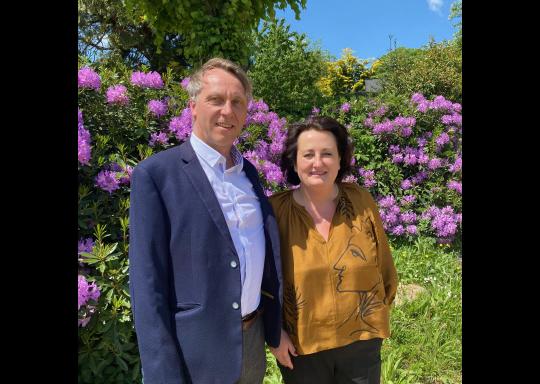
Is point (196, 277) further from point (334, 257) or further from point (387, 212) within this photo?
point (387, 212)

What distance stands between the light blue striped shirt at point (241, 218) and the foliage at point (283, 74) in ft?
15.6

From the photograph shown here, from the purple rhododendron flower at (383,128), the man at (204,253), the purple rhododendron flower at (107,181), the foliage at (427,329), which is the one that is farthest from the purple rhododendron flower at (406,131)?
the man at (204,253)

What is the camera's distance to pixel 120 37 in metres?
→ 17.1

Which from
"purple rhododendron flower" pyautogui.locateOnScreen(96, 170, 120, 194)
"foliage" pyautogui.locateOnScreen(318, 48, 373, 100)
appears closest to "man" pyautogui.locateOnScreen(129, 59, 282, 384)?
"purple rhododendron flower" pyautogui.locateOnScreen(96, 170, 120, 194)

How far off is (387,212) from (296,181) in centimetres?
362

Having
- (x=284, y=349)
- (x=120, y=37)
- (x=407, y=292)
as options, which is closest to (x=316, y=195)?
(x=284, y=349)

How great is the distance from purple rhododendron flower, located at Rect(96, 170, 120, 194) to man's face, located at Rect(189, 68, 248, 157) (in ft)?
3.30

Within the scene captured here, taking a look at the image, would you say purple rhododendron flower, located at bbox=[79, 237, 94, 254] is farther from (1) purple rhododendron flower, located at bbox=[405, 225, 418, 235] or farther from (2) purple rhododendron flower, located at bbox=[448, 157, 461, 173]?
(2) purple rhododendron flower, located at bbox=[448, 157, 461, 173]

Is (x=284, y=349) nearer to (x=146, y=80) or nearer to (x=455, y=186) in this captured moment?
(x=146, y=80)

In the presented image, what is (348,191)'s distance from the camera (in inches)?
70.4

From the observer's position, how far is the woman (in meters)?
1.60

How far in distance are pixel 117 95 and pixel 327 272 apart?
6.40 ft
